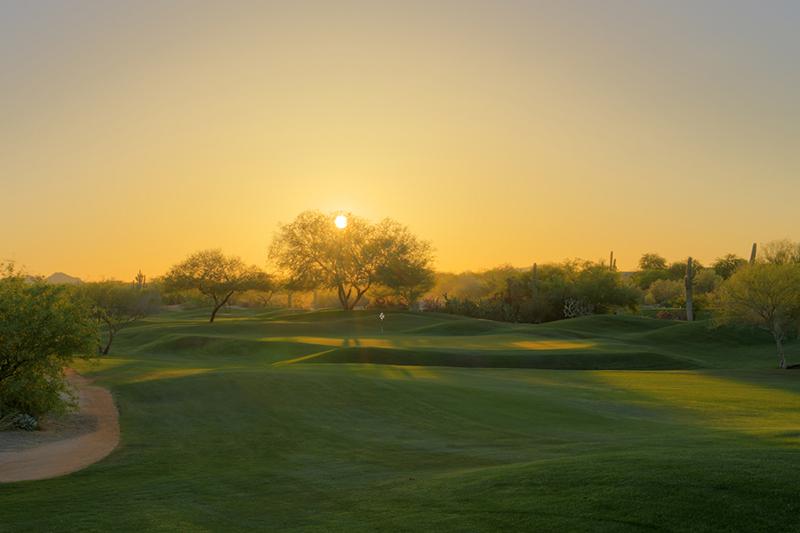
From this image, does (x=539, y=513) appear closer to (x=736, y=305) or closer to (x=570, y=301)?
(x=736, y=305)

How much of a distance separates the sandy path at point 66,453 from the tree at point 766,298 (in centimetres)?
4060

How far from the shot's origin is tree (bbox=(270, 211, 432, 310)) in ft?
323

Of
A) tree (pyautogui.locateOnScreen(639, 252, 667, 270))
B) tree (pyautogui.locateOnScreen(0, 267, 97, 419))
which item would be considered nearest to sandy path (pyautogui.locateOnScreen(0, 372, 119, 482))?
tree (pyautogui.locateOnScreen(0, 267, 97, 419))

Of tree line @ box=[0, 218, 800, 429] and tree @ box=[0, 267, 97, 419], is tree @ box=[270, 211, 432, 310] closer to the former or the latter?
tree line @ box=[0, 218, 800, 429]

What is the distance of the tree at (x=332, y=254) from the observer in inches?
3871

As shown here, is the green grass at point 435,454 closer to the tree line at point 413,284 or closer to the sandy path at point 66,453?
the sandy path at point 66,453

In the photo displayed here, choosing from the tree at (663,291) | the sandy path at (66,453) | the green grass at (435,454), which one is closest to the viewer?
the green grass at (435,454)

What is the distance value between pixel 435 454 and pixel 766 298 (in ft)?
127

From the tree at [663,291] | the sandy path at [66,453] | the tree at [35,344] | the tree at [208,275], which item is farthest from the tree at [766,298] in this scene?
the tree at [663,291]

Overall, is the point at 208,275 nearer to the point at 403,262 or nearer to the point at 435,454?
the point at 403,262

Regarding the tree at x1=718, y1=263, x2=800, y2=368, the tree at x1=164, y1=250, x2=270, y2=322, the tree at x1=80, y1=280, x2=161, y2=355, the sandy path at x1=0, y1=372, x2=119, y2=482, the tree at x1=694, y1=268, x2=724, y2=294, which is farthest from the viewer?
the tree at x1=694, y1=268, x2=724, y2=294

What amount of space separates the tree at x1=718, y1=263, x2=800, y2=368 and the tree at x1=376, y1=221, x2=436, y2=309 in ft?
168

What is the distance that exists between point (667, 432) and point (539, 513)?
464 inches

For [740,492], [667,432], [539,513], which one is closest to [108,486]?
[539,513]
